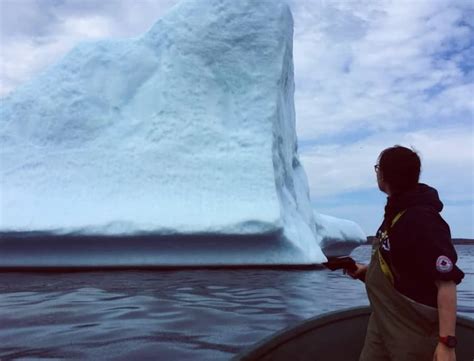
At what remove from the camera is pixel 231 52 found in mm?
12141

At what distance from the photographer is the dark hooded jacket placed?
4.81 ft

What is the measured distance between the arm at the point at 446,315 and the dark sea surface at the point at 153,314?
174 centimetres

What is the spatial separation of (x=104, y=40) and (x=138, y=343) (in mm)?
11025

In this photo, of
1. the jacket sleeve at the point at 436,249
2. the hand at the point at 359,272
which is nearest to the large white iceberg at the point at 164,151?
the hand at the point at 359,272

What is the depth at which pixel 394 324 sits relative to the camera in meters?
1.68

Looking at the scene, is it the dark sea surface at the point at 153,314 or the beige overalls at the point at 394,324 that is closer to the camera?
the beige overalls at the point at 394,324

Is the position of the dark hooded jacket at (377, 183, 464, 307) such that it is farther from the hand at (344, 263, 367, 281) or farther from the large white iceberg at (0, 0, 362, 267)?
the large white iceberg at (0, 0, 362, 267)

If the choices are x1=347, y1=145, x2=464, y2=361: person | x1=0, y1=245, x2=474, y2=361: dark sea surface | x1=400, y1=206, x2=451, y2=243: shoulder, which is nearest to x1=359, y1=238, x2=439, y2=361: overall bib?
x1=347, y1=145, x2=464, y2=361: person

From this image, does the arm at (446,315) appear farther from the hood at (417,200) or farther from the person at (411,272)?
the hood at (417,200)

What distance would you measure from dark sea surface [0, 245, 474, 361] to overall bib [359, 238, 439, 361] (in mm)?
1379

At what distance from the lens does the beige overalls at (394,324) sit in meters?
1.58

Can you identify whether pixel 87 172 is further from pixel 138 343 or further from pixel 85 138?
pixel 138 343

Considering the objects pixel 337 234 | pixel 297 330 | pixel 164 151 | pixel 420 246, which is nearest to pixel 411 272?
pixel 420 246

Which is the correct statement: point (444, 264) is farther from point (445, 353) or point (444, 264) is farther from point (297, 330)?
point (297, 330)
